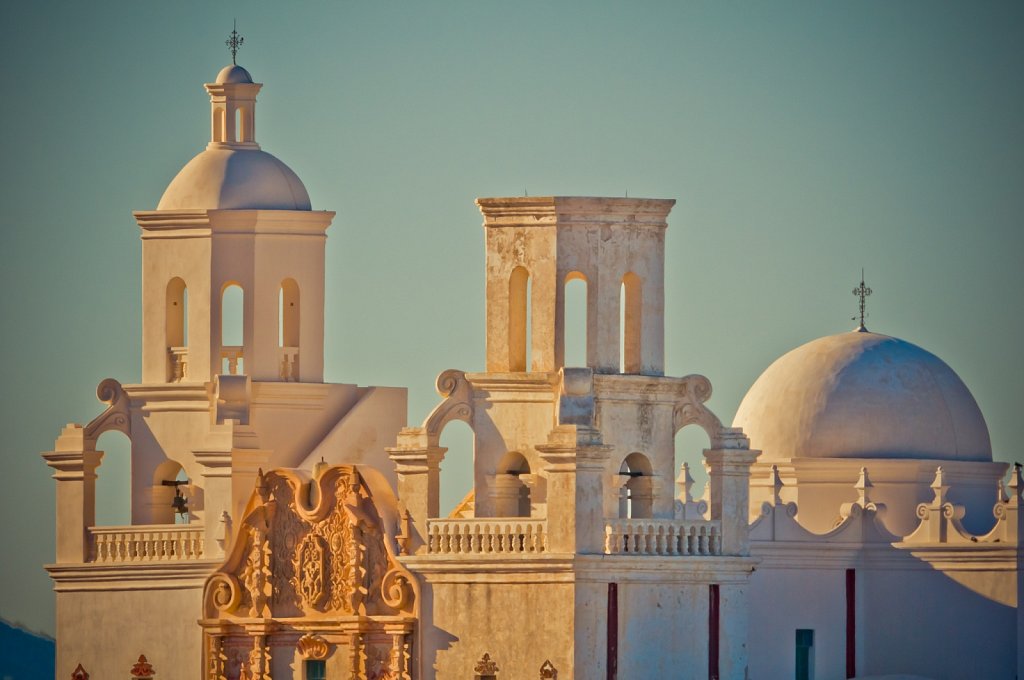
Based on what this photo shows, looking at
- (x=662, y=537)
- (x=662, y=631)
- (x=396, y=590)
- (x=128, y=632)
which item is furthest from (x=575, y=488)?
(x=128, y=632)

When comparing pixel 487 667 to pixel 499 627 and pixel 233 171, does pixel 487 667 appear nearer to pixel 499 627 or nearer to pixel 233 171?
pixel 499 627

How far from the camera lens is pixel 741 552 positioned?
60688mm

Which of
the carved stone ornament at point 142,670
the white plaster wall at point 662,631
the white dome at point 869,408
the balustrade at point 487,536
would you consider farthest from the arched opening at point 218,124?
the white plaster wall at point 662,631

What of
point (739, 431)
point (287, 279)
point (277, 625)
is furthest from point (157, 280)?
point (739, 431)

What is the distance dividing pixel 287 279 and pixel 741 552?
1048 centimetres

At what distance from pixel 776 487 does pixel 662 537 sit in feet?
26.4

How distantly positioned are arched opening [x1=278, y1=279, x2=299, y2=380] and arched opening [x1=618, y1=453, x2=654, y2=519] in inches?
290

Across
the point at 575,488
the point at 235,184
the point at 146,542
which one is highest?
the point at 235,184

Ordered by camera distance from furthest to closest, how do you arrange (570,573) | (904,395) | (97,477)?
(904,395) < (97,477) < (570,573)

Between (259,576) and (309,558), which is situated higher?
(309,558)

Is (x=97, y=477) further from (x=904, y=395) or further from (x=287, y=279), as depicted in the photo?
(x=904, y=395)

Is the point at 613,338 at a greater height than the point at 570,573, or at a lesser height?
greater

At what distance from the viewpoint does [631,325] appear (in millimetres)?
61344

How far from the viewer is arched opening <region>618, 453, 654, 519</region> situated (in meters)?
61.0
